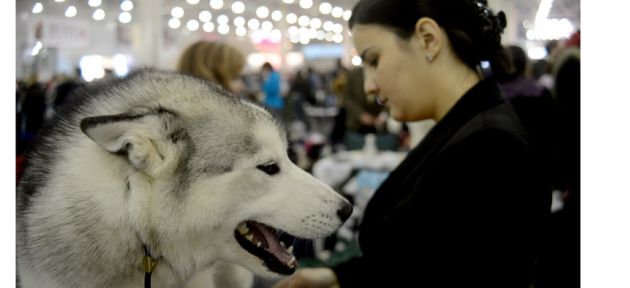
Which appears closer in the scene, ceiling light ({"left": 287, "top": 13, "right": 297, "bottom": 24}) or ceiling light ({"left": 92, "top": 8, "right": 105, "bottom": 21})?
ceiling light ({"left": 92, "top": 8, "right": 105, "bottom": 21})

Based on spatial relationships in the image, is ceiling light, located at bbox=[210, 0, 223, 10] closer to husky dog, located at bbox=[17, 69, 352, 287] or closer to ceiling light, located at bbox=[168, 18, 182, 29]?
ceiling light, located at bbox=[168, 18, 182, 29]

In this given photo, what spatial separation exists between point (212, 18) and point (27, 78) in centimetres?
244

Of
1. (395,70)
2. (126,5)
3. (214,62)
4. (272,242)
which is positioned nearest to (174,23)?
(214,62)

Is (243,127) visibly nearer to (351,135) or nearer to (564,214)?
(564,214)

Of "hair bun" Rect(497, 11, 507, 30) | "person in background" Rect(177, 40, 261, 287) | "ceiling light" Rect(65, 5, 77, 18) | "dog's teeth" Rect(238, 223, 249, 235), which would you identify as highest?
"hair bun" Rect(497, 11, 507, 30)

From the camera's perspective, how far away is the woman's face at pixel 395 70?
132 centimetres

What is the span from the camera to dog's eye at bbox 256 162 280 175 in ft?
3.67

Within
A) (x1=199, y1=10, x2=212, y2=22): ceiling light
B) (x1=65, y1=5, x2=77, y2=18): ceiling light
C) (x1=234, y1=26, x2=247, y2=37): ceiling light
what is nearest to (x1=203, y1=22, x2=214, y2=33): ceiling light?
(x1=199, y1=10, x2=212, y2=22): ceiling light

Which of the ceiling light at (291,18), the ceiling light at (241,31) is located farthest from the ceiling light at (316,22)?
the ceiling light at (241,31)

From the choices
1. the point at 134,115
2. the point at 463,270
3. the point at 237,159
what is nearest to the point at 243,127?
the point at 237,159

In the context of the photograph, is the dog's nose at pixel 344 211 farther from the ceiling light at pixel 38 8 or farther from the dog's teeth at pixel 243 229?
the ceiling light at pixel 38 8

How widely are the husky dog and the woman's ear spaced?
407 millimetres

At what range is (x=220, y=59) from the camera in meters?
1.88

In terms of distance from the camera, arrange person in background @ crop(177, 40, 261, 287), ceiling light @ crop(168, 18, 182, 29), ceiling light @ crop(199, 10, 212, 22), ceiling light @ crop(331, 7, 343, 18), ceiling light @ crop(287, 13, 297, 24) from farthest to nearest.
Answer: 1. ceiling light @ crop(199, 10, 212, 22)
2. ceiling light @ crop(287, 13, 297, 24)
3. ceiling light @ crop(168, 18, 182, 29)
4. ceiling light @ crop(331, 7, 343, 18)
5. person in background @ crop(177, 40, 261, 287)
